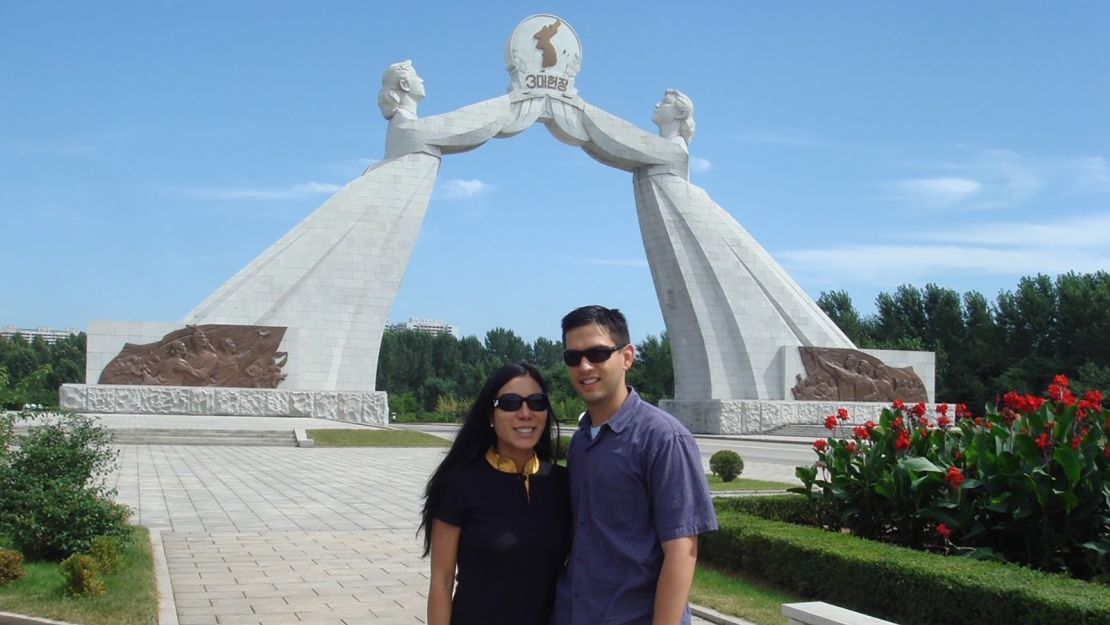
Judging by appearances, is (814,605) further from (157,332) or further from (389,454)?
(157,332)

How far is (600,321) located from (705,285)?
21880 millimetres

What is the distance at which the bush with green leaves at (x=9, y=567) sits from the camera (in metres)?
4.71

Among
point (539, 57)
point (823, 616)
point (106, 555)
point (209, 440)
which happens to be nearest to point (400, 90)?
point (539, 57)

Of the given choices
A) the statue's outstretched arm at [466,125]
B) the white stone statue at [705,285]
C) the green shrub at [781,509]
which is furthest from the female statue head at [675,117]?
the green shrub at [781,509]

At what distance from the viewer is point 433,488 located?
7.59 ft

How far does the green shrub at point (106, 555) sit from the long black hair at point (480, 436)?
3200mm

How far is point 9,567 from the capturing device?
4.73m

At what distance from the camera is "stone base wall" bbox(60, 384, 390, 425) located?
61.5 ft

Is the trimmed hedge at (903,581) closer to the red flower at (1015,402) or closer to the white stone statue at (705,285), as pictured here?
the red flower at (1015,402)

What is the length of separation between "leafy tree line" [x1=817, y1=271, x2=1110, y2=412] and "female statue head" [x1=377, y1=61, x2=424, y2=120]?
60.1 ft

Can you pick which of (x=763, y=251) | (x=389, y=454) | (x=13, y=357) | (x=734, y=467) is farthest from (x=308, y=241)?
(x=13, y=357)

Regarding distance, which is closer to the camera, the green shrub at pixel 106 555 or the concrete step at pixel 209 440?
the green shrub at pixel 106 555

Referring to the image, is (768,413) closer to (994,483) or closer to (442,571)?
(994,483)

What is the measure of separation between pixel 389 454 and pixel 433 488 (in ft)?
42.1
